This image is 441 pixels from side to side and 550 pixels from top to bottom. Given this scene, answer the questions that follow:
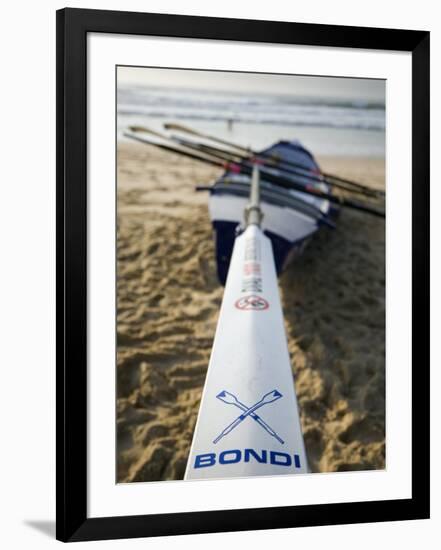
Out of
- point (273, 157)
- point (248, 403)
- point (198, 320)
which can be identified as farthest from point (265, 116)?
point (248, 403)

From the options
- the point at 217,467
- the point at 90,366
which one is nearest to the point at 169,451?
the point at 217,467

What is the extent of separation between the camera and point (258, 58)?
2037mm

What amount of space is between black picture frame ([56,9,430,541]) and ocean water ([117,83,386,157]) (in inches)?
18.8

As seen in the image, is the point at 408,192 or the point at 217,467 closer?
the point at 217,467

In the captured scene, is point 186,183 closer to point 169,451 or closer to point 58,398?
point 169,451

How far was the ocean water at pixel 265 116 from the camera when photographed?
2.63 meters

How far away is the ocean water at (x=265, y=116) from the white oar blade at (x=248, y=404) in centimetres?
72

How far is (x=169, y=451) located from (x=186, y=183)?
1.38 metres

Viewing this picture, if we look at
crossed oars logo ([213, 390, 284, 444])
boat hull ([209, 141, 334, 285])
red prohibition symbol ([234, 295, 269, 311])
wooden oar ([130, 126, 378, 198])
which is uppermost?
wooden oar ([130, 126, 378, 198])

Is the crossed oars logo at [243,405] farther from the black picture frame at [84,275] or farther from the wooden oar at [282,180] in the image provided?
the wooden oar at [282,180]

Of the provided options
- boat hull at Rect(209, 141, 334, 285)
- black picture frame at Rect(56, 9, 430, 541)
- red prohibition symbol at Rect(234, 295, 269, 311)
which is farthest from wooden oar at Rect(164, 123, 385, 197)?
black picture frame at Rect(56, 9, 430, 541)

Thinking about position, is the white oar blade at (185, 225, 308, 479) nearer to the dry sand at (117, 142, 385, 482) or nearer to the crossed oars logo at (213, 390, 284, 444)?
the crossed oars logo at (213, 390, 284, 444)

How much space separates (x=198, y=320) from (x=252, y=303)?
1.00 m

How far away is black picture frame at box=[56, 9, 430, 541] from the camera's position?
185cm
